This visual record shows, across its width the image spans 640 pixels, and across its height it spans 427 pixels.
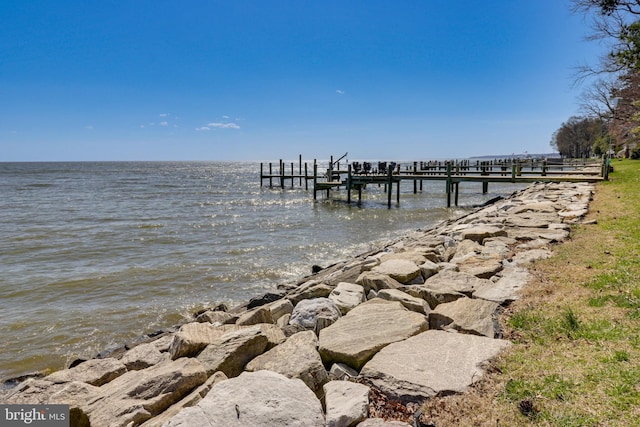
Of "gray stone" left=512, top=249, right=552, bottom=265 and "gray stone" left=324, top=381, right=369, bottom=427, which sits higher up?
"gray stone" left=512, top=249, right=552, bottom=265

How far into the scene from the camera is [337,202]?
2909 centimetres

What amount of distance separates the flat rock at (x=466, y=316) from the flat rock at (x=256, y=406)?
Answer: 5.82 ft

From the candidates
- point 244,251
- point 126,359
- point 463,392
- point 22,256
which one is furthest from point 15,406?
point 22,256

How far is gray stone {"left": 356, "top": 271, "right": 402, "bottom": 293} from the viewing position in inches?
200

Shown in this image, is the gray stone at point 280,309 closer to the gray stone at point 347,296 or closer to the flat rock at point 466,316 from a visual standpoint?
the gray stone at point 347,296

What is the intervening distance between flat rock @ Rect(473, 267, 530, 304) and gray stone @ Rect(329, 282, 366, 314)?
1403 mm

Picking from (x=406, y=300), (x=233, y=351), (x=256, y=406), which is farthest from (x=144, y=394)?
(x=406, y=300)

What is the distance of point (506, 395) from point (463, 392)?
0.27m

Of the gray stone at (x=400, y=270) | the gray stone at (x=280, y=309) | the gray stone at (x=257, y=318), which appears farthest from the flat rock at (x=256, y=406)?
the gray stone at (x=400, y=270)

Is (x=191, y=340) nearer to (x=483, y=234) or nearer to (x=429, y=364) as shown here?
(x=429, y=364)

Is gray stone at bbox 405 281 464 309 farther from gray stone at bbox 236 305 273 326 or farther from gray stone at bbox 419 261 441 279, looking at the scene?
gray stone at bbox 236 305 273 326

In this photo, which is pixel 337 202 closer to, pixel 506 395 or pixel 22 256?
pixel 22 256

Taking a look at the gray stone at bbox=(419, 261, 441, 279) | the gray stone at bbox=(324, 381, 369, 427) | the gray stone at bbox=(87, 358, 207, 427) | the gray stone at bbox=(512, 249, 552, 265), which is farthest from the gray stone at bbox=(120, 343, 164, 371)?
the gray stone at bbox=(512, 249, 552, 265)

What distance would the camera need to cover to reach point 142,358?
4.08 meters
